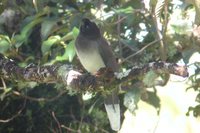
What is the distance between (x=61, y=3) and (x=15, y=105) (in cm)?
108

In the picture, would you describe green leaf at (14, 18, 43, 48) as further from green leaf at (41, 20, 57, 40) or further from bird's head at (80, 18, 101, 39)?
bird's head at (80, 18, 101, 39)

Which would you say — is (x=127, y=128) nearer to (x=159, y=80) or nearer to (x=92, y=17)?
(x=159, y=80)

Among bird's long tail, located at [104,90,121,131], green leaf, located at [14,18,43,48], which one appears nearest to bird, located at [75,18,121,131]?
bird's long tail, located at [104,90,121,131]

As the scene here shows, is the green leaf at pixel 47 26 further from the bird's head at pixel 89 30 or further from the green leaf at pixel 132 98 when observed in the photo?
the green leaf at pixel 132 98

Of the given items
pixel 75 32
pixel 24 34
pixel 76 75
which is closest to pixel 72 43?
pixel 75 32

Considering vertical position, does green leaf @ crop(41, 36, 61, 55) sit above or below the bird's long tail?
above

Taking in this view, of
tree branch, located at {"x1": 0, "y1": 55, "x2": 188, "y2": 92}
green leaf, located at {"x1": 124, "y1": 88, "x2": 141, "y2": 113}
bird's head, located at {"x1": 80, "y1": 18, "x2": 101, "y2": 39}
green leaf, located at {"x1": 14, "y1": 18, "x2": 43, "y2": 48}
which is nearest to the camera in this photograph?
tree branch, located at {"x1": 0, "y1": 55, "x2": 188, "y2": 92}

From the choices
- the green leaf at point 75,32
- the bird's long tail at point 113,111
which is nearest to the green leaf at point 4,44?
the green leaf at point 75,32

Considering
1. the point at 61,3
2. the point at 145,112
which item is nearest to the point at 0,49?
the point at 61,3

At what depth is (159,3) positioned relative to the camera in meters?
1.80

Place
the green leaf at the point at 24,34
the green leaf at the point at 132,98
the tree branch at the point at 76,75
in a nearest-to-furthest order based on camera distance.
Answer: the tree branch at the point at 76,75, the green leaf at the point at 132,98, the green leaf at the point at 24,34

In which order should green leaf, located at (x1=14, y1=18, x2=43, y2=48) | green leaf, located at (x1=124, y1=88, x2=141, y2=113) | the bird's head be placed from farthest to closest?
the bird's head < green leaf, located at (x1=14, y1=18, x2=43, y2=48) < green leaf, located at (x1=124, y1=88, x2=141, y2=113)

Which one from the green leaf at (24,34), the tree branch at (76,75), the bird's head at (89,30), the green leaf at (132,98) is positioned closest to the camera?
the tree branch at (76,75)

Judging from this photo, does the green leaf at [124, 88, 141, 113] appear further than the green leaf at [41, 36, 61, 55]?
No
